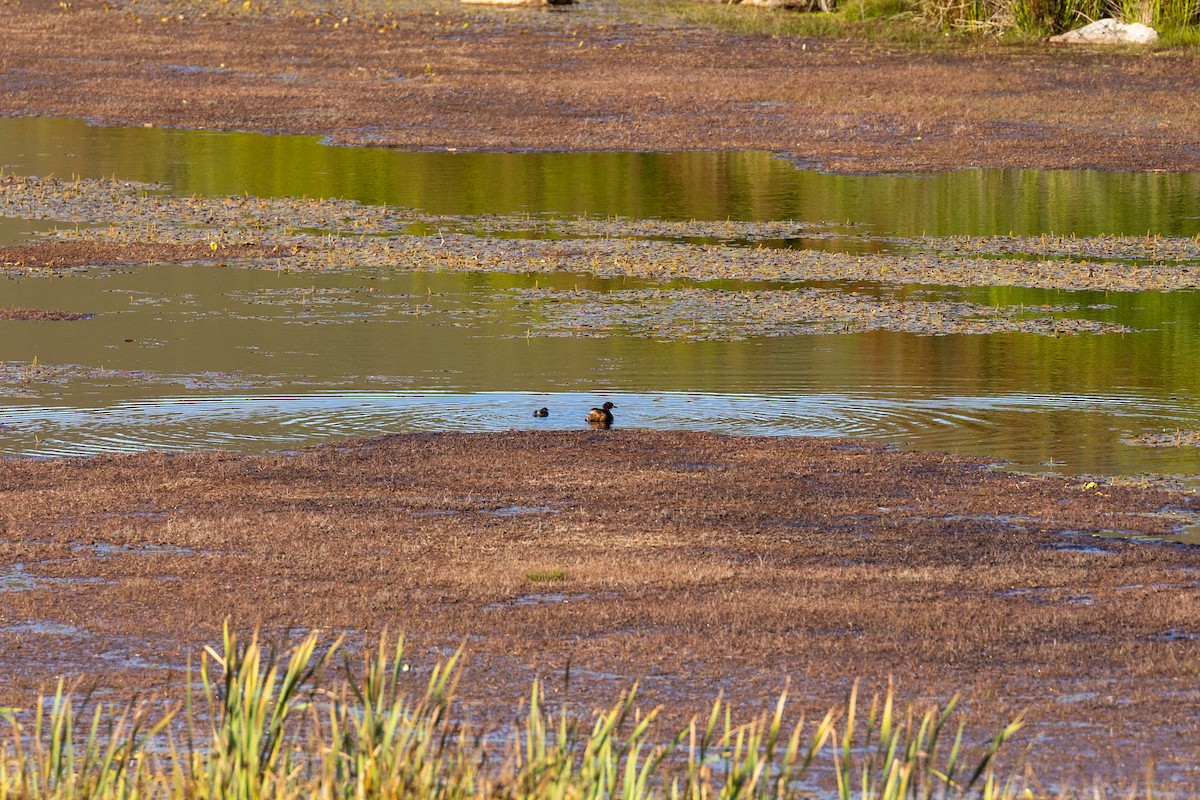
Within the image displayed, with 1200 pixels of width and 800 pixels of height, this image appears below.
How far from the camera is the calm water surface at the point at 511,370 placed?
41.6 ft

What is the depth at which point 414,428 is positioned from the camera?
41.7 feet

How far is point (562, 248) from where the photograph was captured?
67.2ft

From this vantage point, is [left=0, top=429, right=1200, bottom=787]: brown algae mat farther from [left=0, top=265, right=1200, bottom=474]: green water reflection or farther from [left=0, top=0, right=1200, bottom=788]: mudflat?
[left=0, top=265, right=1200, bottom=474]: green water reflection

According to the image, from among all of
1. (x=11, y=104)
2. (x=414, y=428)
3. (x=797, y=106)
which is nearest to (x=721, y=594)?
(x=414, y=428)

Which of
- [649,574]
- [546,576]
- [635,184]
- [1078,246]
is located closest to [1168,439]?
[649,574]

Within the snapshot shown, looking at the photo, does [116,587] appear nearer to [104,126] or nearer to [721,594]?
[721,594]

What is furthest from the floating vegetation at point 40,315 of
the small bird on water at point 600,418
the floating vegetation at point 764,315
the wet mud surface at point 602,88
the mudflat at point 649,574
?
the wet mud surface at point 602,88

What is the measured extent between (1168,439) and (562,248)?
30.1ft

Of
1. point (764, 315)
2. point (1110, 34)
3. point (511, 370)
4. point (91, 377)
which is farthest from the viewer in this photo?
point (1110, 34)

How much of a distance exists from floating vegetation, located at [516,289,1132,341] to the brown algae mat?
14.7ft

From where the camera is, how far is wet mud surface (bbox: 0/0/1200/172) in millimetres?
28734

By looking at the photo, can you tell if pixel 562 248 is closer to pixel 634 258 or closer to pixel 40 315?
pixel 634 258

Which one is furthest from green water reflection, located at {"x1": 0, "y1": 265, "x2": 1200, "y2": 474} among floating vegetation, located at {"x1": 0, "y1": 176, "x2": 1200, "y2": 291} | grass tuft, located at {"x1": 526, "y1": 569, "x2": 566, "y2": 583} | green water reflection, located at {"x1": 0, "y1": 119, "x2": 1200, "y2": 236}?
green water reflection, located at {"x1": 0, "y1": 119, "x2": 1200, "y2": 236}

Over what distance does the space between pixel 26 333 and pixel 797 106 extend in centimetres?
1781
